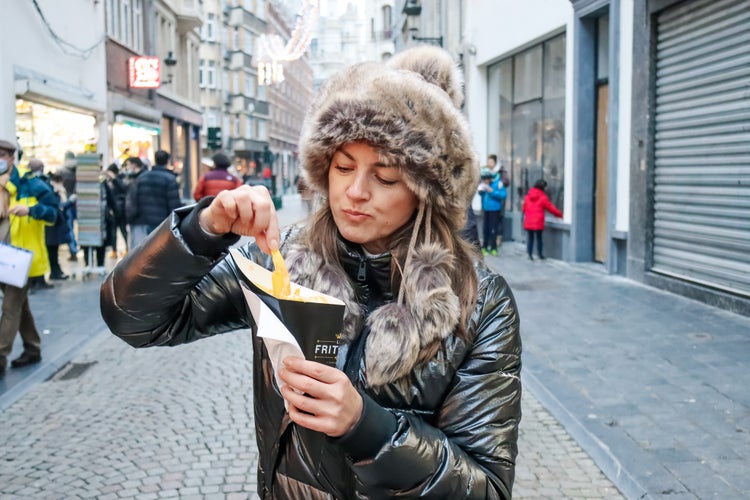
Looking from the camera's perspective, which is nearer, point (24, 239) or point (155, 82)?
point (24, 239)

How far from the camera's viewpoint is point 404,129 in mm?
1863

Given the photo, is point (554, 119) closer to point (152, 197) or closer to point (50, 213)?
point (152, 197)

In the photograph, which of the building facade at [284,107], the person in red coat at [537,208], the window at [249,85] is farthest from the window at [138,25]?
the building facade at [284,107]

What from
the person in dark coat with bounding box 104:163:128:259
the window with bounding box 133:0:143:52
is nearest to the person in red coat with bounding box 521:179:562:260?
the person in dark coat with bounding box 104:163:128:259

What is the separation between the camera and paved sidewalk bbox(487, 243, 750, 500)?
4516mm

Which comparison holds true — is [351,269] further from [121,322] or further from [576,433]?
[576,433]

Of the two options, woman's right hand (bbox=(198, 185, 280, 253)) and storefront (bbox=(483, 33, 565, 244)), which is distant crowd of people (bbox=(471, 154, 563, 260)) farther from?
woman's right hand (bbox=(198, 185, 280, 253))

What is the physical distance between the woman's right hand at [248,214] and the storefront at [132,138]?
64.4 ft

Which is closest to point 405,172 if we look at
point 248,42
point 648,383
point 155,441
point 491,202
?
point 155,441

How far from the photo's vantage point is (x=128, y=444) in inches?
202

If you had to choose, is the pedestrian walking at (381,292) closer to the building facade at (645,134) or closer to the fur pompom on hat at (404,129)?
the fur pompom on hat at (404,129)

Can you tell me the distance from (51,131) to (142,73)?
8177 mm

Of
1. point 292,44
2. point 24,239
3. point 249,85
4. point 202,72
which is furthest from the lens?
point 249,85

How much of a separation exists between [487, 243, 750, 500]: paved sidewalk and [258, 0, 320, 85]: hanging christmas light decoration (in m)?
13.8
